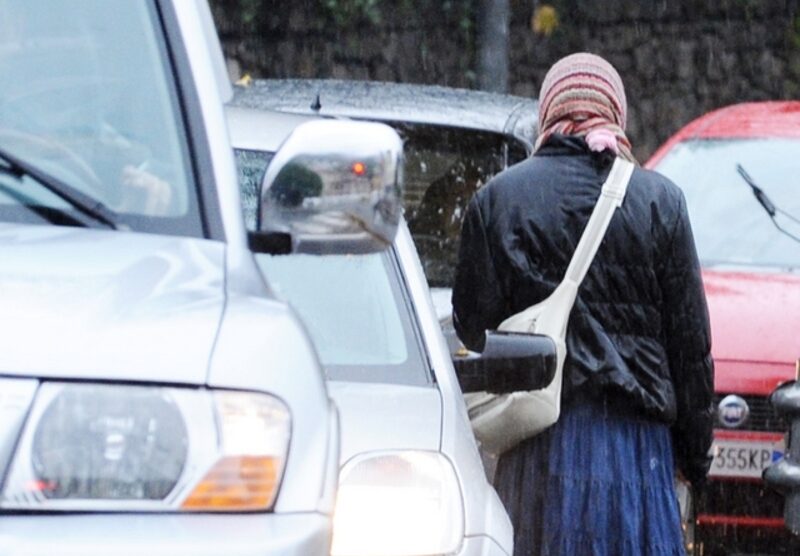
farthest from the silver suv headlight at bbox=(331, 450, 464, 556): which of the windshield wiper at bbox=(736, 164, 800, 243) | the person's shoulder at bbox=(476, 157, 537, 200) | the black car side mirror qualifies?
the windshield wiper at bbox=(736, 164, 800, 243)

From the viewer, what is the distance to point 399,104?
7.74 metres

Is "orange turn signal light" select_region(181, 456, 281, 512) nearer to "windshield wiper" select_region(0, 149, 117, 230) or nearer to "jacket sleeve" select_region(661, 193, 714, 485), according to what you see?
"windshield wiper" select_region(0, 149, 117, 230)

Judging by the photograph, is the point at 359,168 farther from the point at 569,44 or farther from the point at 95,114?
the point at 569,44

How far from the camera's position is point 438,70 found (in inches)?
684

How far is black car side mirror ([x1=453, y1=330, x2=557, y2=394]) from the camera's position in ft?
15.7

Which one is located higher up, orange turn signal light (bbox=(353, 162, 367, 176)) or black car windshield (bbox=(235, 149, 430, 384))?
orange turn signal light (bbox=(353, 162, 367, 176))

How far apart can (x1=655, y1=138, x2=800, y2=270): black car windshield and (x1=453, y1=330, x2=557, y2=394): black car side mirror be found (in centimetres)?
329

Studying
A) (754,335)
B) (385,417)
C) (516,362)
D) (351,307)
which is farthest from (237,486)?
(754,335)

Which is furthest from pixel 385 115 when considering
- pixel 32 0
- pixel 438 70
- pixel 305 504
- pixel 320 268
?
pixel 438 70

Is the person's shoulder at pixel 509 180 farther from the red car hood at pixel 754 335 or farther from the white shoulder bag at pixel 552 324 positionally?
the red car hood at pixel 754 335

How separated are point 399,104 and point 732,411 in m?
1.70

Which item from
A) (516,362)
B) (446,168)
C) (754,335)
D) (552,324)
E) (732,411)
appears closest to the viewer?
(516,362)

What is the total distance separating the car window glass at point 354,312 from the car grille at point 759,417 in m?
2.32

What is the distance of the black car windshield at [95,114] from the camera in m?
3.34
